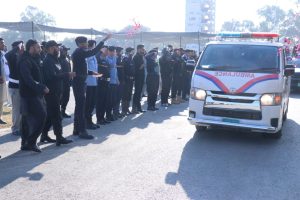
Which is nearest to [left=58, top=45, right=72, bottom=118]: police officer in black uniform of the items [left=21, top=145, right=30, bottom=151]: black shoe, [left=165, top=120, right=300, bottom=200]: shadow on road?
[left=21, top=145, right=30, bottom=151]: black shoe

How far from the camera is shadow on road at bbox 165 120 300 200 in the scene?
4715 millimetres

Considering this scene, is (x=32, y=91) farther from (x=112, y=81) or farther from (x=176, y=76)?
(x=176, y=76)

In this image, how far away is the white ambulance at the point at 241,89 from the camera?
6918 millimetres

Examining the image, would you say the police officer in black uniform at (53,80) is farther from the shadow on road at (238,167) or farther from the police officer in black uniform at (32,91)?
the shadow on road at (238,167)

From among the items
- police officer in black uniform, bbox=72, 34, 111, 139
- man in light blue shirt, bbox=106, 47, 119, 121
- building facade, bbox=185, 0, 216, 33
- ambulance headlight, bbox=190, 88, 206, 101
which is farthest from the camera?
building facade, bbox=185, 0, 216, 33

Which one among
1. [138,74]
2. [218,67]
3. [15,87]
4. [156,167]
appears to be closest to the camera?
[156,167]

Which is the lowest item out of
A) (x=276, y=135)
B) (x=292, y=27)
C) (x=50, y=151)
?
(x=50, y=151)

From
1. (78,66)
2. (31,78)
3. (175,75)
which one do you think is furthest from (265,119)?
(175,75)

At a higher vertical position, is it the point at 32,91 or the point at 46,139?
the point at 32,91

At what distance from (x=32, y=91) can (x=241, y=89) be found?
144 inches

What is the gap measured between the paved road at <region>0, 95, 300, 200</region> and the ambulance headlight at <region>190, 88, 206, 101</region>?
0.86 m

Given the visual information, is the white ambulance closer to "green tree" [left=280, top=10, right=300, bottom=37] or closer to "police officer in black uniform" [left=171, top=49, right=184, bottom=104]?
"police officer in black uniform" [left=171, top=49, right=184, bottom=104]

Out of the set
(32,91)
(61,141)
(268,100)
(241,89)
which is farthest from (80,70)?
(268,100)

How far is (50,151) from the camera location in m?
6.52
